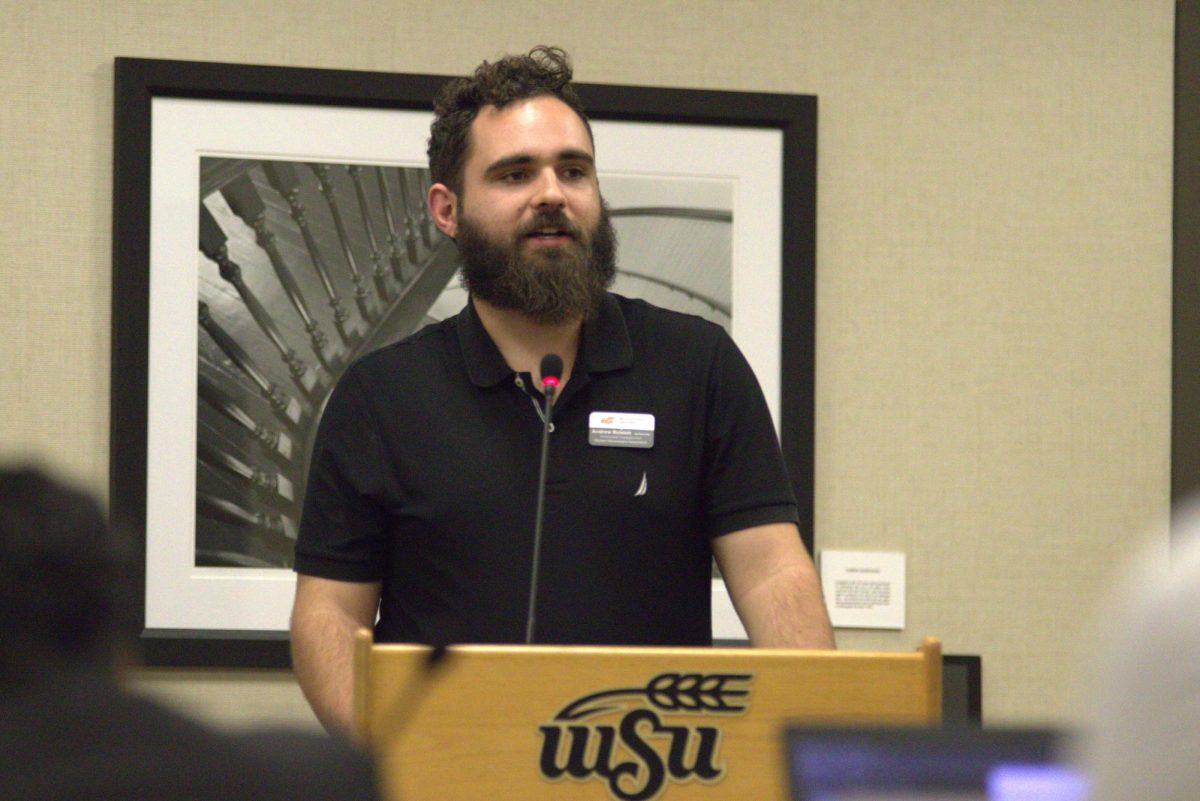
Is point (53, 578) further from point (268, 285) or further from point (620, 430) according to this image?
point (268, 285)

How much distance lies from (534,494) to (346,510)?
0.28 metres

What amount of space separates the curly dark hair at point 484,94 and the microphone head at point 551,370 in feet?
1.60

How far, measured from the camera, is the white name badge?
7.44ft

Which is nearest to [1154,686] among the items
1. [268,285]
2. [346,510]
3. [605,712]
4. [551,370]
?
[605,712]

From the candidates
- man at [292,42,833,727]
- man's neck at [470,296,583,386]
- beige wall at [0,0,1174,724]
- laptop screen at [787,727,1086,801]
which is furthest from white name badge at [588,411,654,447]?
laptop screen at [787,727,1086,801]

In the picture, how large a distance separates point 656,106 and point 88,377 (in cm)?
119

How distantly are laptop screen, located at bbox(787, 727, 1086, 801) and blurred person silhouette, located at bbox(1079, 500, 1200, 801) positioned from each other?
1.01ft

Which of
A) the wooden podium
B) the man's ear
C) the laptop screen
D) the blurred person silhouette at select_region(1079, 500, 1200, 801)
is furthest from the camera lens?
the man's ear

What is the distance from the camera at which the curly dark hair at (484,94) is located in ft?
7.98

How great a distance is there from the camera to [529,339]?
2404 mm

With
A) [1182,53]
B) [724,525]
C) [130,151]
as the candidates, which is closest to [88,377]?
[130,151]

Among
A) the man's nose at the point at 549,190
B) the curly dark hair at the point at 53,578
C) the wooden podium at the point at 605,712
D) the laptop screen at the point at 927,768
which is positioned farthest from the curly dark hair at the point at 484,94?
the curly dark hair at the point at 53,578

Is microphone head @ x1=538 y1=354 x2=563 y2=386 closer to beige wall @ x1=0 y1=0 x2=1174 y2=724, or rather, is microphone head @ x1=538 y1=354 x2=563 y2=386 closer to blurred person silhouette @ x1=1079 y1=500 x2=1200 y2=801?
beige wall @ x1=0 y1=0 x2=1174 y2=724

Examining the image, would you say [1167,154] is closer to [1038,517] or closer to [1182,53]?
[1182,53]
